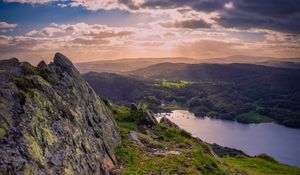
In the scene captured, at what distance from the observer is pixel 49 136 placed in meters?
18.8

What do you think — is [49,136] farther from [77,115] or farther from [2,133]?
[77,115]

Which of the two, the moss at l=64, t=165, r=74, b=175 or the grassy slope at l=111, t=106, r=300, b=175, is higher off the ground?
the moss at l=64, t=165, r=74, b=175

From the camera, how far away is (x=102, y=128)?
29141mm

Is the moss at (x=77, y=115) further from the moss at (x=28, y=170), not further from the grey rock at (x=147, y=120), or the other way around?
the grey rock at (x=147, y=120)

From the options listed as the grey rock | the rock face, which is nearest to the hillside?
the rock face

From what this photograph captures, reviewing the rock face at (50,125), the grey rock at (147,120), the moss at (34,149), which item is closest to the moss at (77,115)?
the rock face at (50,125)

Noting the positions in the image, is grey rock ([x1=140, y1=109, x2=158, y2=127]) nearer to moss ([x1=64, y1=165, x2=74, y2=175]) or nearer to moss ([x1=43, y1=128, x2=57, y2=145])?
moss ([x1=43, y1=128, x2=57, y2=145])

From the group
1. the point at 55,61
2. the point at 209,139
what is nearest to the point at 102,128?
the point at 55,61

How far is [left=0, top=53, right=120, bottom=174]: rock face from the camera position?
16.1 metres

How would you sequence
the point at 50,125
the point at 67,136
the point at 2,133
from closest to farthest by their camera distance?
1. the point at 2,133
2. the point at 50,125
3. the point at 67,136

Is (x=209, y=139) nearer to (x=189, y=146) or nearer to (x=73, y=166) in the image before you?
(x=189, y=146)

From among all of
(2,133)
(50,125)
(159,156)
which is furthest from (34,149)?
(159,156)

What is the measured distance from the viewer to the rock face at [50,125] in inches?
632

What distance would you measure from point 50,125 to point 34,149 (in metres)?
3.19
